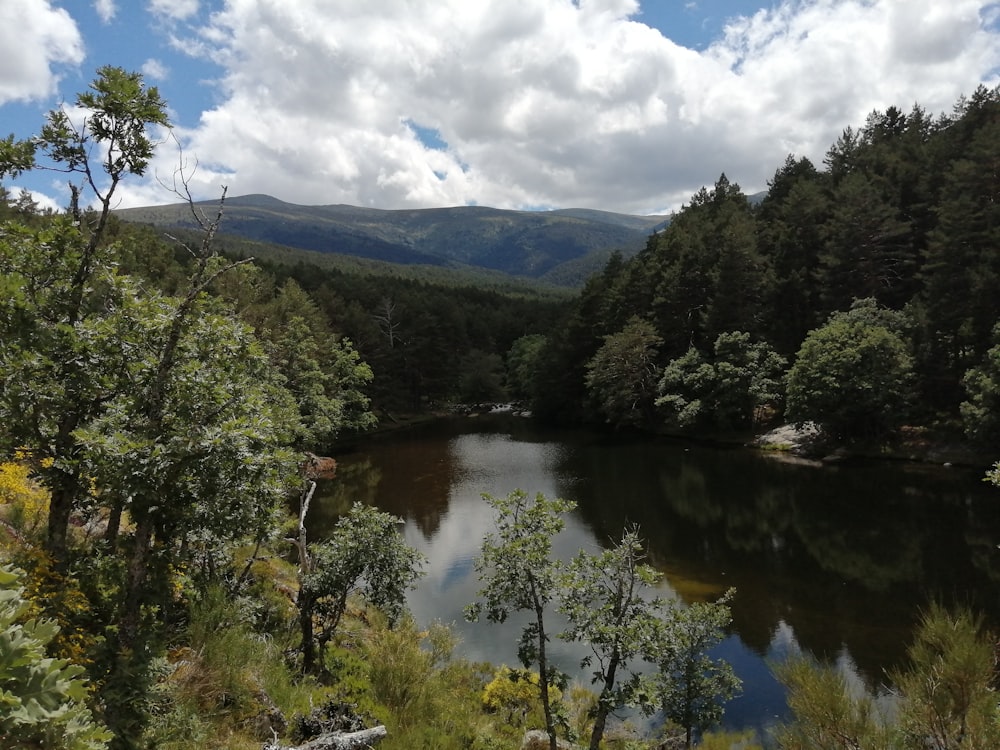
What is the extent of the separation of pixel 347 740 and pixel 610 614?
480 cm

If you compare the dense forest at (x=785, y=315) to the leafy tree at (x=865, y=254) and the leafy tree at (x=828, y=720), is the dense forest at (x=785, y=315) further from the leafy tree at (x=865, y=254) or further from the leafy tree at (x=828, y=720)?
the leafy tree at (x=828, y=720)

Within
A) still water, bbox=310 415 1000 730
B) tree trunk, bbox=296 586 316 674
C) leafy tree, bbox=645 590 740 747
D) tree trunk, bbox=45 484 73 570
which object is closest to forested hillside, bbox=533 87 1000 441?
still water, bbox=310 415 1000 730

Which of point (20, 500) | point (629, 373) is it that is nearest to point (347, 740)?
point (20, 500)

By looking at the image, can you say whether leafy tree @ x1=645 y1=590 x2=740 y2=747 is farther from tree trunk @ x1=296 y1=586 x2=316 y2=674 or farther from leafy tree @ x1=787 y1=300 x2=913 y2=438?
leafy tree @ x1=787 y1=300 x2=913 y2=438

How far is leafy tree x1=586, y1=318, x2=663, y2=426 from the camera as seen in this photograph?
5379 cm

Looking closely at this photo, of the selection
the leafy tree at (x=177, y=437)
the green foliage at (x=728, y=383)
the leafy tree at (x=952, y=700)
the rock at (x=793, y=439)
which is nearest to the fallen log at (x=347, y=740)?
the leafy tree at (x=177, y=437)

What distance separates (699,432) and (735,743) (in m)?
39.2

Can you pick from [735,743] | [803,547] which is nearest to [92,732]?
[735,743]

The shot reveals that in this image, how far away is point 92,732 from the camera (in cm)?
326

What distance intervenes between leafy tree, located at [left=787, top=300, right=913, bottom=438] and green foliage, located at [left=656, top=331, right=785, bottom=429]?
208 inches

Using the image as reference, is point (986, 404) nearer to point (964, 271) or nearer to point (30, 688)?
point (964, 271)

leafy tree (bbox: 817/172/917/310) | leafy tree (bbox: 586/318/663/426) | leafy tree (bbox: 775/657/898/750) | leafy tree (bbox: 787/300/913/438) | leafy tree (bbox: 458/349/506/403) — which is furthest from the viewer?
leafy tree (bbox: 458/349/506/403)

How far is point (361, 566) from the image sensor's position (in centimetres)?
1154

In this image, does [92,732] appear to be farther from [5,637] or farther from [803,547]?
[803,547]
